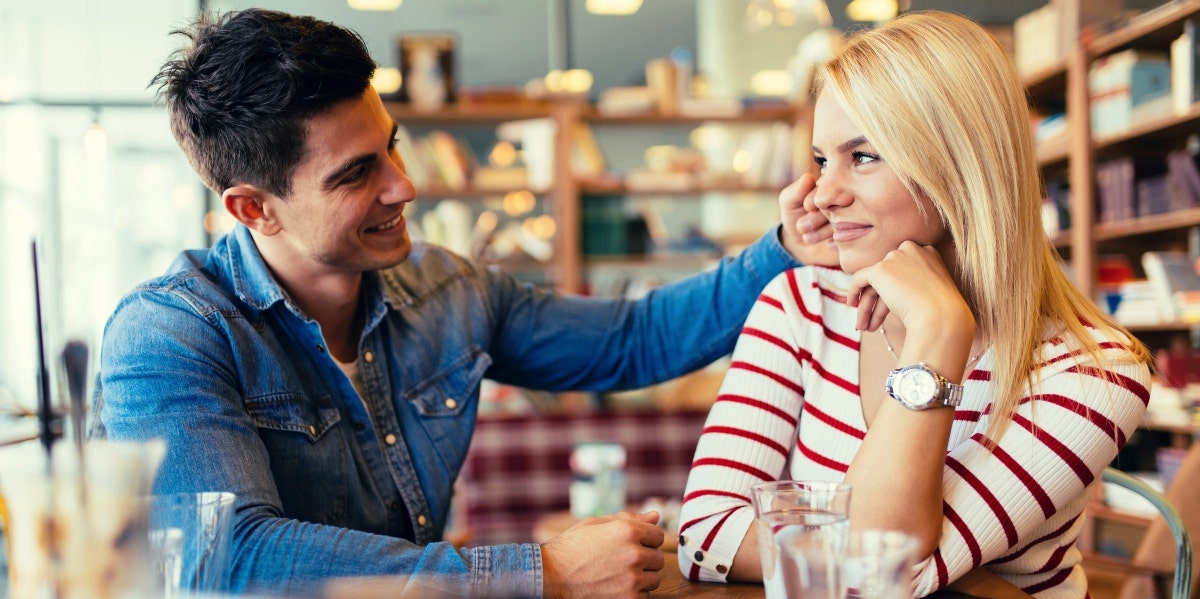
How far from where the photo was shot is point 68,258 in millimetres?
6281

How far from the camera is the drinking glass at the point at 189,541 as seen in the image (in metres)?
0.74

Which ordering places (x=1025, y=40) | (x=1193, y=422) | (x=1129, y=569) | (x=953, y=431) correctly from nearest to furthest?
(x=953, y=431), (x=1129, y=569), (x=1193, y=422), (x=1025, y=40)

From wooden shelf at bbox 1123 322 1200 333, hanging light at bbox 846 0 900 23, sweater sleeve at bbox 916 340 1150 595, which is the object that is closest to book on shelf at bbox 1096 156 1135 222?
wooden shelf at bbox 1123 322 1200 333

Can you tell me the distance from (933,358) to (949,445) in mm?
242

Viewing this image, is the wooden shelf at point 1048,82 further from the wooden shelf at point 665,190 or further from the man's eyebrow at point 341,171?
the man's eyebrow at point 341,171

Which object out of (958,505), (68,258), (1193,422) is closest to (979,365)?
(958,505)

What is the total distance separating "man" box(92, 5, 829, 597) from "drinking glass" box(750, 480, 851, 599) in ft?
1.16

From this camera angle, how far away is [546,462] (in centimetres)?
439

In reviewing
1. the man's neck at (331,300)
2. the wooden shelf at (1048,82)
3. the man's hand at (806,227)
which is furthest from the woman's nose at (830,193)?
the wooden shelf at (1048,82)

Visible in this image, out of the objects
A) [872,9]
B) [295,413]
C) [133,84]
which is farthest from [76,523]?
[133,84]

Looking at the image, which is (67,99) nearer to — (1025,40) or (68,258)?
(68,258)

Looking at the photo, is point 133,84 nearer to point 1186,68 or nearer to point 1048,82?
point 1048,82

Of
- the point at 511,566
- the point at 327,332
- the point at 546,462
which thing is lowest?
the point at 546,462

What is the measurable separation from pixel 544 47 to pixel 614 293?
2.29 metres
